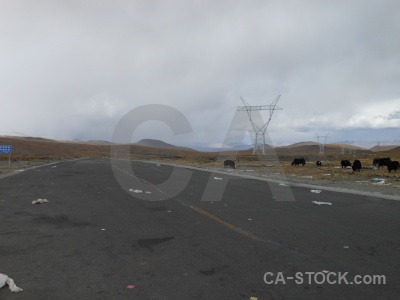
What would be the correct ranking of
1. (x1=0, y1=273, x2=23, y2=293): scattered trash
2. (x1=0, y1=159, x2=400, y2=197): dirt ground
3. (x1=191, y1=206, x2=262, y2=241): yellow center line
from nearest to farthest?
1. (x1=0, y1=273, x2=23, y2=293): scattered trash
2. (x1=191, y1=206, x2=262, y2=241): yellow center line
3. (x1=0, y1=159, x2=400, y2=197): dirt ground

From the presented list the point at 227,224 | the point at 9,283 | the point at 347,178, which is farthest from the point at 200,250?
the point at 347,178

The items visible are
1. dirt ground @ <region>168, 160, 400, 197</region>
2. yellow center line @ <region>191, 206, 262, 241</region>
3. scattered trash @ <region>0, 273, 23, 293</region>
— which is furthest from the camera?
dirt ground @ <region>168, 160, 400, 197</region>

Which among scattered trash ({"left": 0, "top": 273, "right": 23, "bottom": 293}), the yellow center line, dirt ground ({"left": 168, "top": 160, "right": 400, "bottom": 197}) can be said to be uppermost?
dirt ground ({"left": 168, "top": 160, "right": 400, "bottom": 197})

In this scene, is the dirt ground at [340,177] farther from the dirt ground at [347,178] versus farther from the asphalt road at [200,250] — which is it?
the asphalt road at [200,250]

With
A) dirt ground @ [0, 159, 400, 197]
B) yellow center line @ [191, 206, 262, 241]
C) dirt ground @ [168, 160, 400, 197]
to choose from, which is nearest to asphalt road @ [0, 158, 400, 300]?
yellow center line @ [191, 206, 262, 241]

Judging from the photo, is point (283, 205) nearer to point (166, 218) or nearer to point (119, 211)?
point (166, 218)

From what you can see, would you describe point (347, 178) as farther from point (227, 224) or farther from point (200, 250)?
point (200, 250)

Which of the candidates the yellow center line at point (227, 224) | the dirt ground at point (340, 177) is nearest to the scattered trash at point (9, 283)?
the yellow center line at point (227, 224)

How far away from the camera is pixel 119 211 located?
10.9 metres

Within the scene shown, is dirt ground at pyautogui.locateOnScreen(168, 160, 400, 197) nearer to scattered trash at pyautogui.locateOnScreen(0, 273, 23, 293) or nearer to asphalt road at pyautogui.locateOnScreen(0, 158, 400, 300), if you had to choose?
asphalt road at pyautogui.locateOnScreen(0, 158, 400, 300)

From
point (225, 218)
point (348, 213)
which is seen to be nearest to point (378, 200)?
point (348, 213)

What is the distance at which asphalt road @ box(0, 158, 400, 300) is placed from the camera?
4.79 metres

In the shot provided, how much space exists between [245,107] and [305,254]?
95.9m

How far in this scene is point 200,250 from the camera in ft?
21.5
